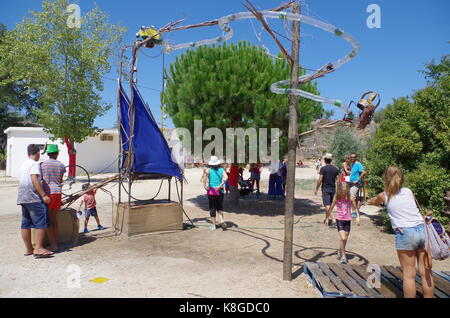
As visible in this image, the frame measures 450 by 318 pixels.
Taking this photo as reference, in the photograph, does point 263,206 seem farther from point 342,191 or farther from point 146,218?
point 342,191

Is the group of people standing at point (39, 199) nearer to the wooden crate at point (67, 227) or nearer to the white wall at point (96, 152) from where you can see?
the wooden crate at point (67, 227)

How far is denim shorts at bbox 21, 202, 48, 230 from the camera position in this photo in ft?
17.6

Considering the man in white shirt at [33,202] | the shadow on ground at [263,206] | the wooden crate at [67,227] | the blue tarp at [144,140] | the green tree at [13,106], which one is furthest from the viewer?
the green tree at [13,106]

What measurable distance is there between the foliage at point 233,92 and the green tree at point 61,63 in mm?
10936

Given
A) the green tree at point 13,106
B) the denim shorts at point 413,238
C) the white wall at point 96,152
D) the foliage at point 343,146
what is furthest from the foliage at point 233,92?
the green tree at point 13,106

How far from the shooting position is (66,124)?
18.2 m

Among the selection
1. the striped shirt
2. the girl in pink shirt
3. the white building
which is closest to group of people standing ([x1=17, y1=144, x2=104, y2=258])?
the striped shirt

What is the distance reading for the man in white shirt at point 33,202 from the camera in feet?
17.5

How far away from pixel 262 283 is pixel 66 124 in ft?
54.9

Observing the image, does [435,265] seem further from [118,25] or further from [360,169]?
[118,25]

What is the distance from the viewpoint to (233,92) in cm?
916

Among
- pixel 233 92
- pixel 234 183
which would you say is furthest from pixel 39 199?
pixel 234 183

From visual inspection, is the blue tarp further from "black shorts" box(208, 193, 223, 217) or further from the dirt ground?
the dirt ground

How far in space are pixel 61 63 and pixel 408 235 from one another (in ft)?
62.8
